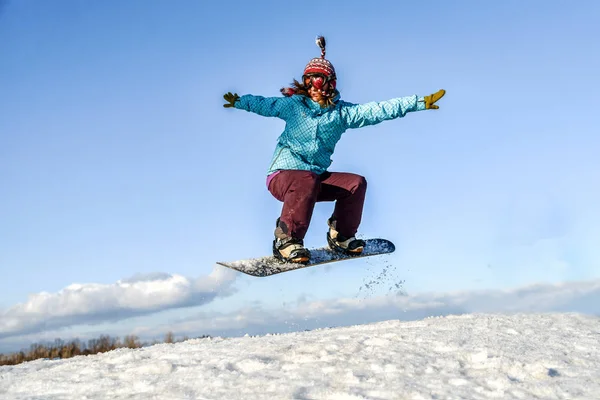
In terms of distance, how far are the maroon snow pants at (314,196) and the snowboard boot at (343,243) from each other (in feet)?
0.20

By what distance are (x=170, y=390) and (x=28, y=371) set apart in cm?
189

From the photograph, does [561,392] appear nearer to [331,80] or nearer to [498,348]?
[498,348]

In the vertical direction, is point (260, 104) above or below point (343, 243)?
above

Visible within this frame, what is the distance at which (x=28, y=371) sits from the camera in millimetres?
4859

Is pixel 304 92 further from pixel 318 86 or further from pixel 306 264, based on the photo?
pixel 306 264

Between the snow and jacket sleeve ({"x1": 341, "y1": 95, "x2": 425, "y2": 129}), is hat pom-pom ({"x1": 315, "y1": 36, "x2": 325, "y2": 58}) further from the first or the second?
the snow

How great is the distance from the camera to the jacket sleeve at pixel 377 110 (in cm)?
706

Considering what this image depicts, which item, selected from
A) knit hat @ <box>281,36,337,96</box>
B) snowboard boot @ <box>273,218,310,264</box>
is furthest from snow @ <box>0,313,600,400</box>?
knit hat @ <box>281,36,337,96</box>

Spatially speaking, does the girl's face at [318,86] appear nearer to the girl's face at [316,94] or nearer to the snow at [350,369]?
the girl's face at [316,94]

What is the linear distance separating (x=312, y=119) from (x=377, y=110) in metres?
0.75

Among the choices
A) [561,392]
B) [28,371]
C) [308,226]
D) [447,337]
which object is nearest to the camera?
[561,392]

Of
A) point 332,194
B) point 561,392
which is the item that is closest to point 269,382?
point 561,392

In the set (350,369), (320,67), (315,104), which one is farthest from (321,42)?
(350,369)

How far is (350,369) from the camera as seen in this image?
12.2 ft
